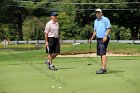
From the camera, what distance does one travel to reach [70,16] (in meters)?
76.6

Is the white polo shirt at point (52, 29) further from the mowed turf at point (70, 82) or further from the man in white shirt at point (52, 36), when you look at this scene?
the mowed turf at point (70, 82)

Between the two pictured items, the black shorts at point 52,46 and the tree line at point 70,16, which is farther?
the tree line at point 70,16

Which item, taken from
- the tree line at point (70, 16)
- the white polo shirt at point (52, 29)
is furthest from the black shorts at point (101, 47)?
the tree line at point (70, 16)

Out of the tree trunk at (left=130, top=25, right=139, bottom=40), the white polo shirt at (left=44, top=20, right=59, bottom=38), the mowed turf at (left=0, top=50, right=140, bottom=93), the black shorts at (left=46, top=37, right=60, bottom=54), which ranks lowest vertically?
the tree trunk at (left=130, top=25, right=139, bottom=40)

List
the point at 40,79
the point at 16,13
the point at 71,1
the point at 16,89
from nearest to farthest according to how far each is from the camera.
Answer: the point at 16,89 → the point at 40,79 → the point at 71,1 → the point at 16,13

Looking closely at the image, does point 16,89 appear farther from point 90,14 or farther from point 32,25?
point 32,25

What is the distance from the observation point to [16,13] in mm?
81062

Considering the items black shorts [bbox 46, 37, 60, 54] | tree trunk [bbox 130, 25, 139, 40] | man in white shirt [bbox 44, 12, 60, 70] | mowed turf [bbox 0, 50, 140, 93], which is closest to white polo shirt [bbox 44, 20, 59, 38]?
man in white shirt [bbox 44, 12, 60, 70]

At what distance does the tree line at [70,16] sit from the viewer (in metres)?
64.4

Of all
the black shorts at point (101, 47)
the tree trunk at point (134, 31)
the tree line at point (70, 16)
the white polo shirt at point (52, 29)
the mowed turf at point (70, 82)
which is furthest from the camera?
the tree trunk at point (134, 31)

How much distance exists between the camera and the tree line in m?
64.4

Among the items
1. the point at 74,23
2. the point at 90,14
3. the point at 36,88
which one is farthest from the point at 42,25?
Result: the point at 36,88

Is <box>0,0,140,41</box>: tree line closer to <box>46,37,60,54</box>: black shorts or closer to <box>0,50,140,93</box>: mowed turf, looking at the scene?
<box>46,37,60,54</box>: black shorts

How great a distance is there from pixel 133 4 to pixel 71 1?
1211 cm
